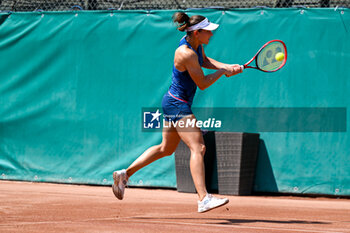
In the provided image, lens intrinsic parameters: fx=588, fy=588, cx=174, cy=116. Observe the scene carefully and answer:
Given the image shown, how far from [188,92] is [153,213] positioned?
3.85 feet

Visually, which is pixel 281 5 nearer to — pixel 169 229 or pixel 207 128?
pixel 207 128

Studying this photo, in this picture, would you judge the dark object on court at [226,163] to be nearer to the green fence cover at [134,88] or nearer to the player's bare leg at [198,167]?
the green fence cover at [134,88]

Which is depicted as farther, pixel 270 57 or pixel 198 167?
pixel 270 57

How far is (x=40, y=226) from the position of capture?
14.1 ft

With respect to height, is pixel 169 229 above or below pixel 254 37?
below

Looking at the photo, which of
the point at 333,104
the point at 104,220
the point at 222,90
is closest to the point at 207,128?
the point at 222,90

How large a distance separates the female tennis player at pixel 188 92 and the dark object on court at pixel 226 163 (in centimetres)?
251

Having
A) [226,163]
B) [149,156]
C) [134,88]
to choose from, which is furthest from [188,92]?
[134,88]

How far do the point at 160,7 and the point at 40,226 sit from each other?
6.08m

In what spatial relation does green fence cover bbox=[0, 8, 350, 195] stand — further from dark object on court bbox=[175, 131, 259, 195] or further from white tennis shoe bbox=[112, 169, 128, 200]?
white tennis shoe bbox=[112, 169, 128, 200]

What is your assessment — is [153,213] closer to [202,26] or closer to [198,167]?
[198,167]

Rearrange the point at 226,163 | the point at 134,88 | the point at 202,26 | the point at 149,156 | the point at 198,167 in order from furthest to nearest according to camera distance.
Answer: the point at 134,88, the point at 226,163, the point at 149,156, the point at 202,26, the point at 198,167

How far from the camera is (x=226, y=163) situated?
788cm

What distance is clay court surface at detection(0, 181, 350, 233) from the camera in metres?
4.40
